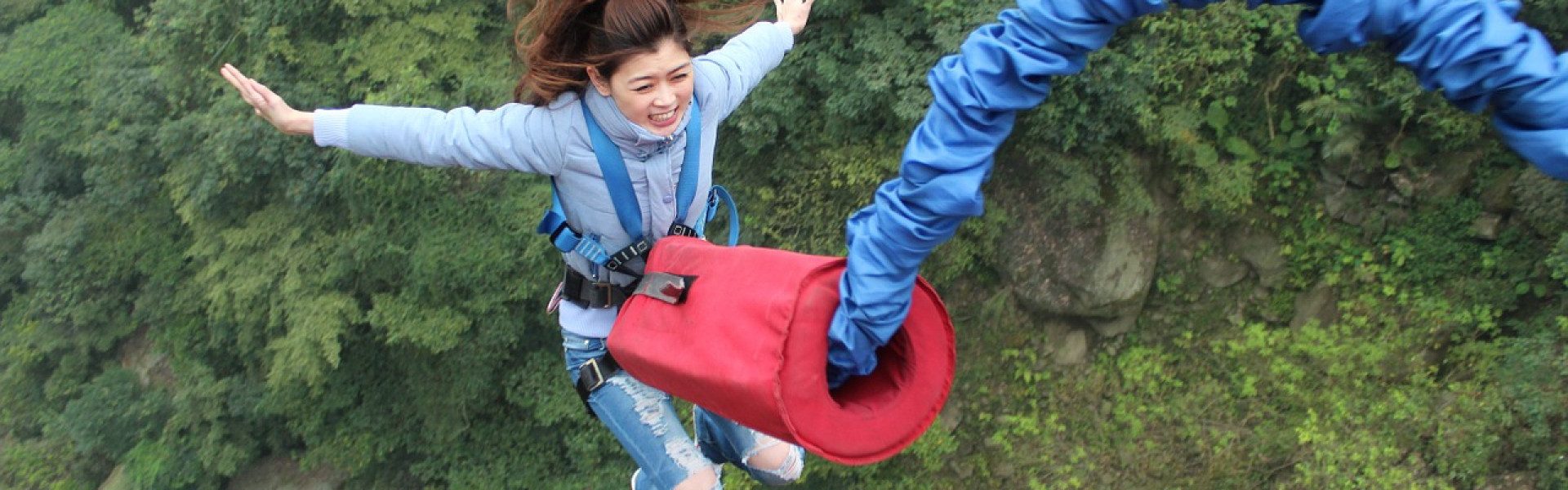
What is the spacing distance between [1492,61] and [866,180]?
5.73 m

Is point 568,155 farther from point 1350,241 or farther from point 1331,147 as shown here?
point 1350,241

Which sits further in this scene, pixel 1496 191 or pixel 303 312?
pixel 303 312

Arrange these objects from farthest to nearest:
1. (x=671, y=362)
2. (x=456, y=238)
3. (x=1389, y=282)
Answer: (x=456, y=238) → (x=1389, y=282) → (x=671, y=362)

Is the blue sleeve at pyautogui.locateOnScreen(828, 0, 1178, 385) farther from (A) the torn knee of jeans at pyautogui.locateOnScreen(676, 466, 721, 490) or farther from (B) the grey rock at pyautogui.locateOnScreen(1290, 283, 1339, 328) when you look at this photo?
(B) the grey rock at pyautogui.locateOnScreen(1290, 283, 1339, 328)

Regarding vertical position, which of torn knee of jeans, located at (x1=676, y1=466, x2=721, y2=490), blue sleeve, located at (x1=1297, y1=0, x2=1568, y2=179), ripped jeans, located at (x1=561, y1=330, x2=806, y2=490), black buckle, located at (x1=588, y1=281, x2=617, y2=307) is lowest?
torn knee of jeans, located at (x1=676, y1=466, x2=721, y2=490)

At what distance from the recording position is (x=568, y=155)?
98.7 inches

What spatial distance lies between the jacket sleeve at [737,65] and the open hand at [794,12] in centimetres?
3

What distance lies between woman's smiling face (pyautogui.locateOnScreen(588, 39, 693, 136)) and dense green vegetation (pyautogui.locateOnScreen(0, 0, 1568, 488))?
4.26 meters

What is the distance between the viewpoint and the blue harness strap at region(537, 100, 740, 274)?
249cm

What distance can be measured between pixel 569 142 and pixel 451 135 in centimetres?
26

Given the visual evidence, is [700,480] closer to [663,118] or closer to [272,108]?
[663,118]

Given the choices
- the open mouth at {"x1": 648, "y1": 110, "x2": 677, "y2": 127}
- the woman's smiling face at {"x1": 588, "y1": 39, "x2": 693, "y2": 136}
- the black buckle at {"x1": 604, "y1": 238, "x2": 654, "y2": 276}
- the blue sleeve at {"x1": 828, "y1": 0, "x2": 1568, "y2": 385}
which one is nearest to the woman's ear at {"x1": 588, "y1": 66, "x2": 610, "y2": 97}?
the woman's smiling face at {"x1": 588, "y1": 39, "x2": 693, "y2": 136}

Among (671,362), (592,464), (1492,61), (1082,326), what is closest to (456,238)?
(592,464)

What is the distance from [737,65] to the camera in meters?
2.79
